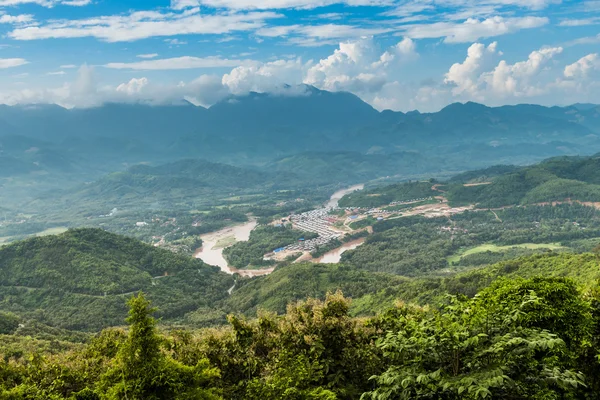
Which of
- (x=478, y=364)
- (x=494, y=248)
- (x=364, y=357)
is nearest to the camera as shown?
(x=478, y=364)

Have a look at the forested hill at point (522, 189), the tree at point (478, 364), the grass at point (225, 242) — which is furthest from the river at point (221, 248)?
the tree at point (478, 364)

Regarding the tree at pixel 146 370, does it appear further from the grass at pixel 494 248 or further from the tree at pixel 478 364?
the grass at pixel 494 248

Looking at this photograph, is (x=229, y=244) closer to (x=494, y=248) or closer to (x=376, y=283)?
(x=376, y=283)

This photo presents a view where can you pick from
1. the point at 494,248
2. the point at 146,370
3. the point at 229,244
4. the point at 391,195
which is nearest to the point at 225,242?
the point at 229,244

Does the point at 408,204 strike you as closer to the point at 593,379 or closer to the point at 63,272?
the point at 63,272

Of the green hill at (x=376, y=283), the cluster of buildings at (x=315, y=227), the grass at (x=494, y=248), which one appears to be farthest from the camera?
the cluster of buildings at (x=315, y=227)

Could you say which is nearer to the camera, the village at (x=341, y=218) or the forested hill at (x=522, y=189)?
the village at (x=341, y=218)

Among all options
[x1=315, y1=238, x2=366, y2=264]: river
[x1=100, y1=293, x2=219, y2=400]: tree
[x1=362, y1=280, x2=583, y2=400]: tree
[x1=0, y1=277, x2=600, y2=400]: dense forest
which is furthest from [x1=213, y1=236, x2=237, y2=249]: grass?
[x1=362, y1=280, x2=583, y2=400]: tree
